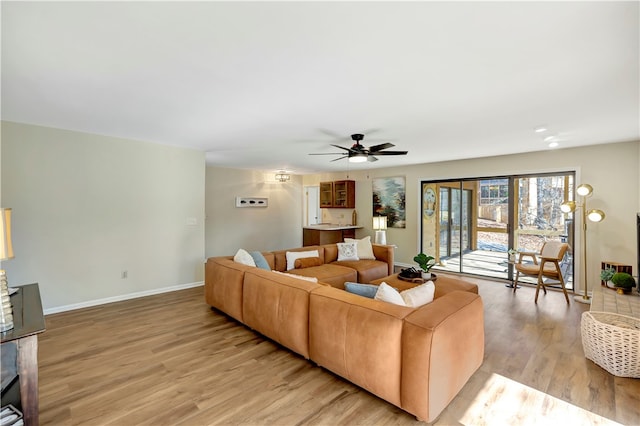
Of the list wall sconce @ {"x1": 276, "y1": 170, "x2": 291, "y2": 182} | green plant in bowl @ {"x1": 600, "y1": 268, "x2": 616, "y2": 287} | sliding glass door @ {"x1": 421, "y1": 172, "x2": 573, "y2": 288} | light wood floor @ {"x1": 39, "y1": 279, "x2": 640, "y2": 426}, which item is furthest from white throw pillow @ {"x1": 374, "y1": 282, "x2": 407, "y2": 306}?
wall sconce @ {"x1": 276, "y1": 170, "x2": 291, "y2": 182}

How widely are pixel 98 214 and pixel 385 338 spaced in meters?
4.31

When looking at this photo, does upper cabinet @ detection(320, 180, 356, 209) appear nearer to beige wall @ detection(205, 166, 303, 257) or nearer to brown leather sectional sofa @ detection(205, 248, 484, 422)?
beige wall @ detection(205, 166, 303, 257)

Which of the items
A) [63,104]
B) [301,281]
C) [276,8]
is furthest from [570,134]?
[63,104]

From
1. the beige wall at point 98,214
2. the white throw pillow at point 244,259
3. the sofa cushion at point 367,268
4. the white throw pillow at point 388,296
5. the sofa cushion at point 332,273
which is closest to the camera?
the white throw pillow at point 388,296

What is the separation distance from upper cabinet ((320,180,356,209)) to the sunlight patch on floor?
233 inches

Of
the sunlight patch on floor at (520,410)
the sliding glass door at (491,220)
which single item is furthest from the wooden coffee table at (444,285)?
the sliding glass door at (491,220)

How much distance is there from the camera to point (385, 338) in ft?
6.36

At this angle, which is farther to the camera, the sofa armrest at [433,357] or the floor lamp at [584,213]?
the floor lamp at [584,213]

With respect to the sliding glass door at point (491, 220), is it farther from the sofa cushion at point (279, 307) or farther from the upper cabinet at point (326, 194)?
the sofa cushion at point (279, 307)

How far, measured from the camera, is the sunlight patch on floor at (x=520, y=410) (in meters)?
1.91

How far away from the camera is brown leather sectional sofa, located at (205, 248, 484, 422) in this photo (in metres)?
1.83

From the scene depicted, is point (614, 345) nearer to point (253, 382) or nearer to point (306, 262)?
point (253, 382)

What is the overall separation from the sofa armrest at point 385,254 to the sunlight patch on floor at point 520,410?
3.04 meters

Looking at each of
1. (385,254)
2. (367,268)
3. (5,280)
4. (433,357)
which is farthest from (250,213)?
(433,357)
